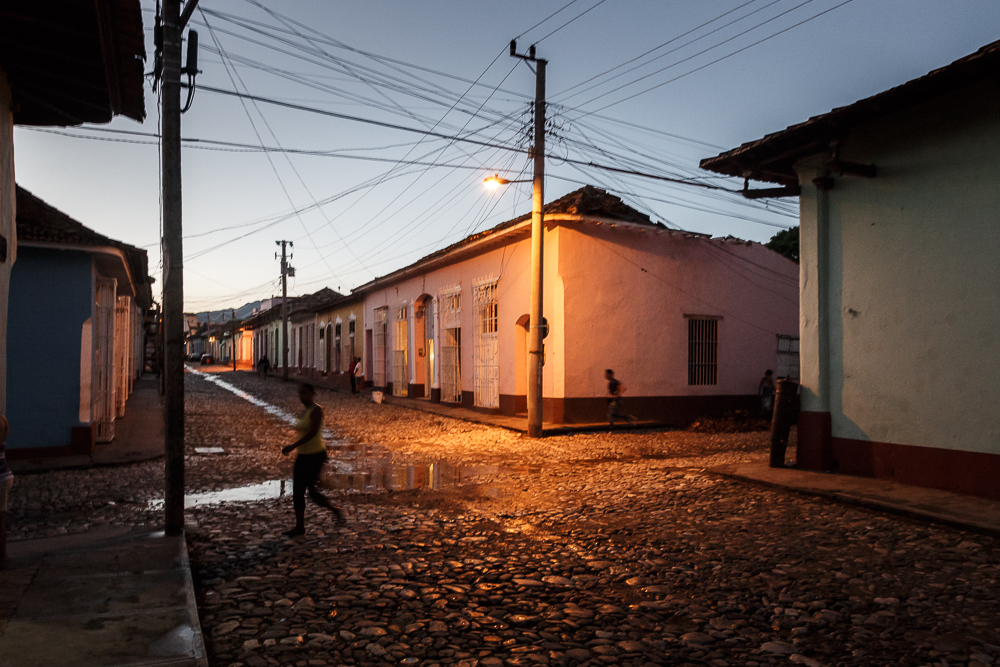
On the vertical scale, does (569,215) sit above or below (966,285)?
above

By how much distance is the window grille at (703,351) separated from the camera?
17.5 metres

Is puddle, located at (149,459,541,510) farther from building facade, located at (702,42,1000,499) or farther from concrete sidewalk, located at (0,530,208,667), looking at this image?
building facade, located at (702,42,1000,499)

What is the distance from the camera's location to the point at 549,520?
677cm

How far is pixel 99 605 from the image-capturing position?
13.8 ft

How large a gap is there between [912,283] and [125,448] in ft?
37.9

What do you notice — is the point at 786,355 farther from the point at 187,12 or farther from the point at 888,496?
the point at 187,12

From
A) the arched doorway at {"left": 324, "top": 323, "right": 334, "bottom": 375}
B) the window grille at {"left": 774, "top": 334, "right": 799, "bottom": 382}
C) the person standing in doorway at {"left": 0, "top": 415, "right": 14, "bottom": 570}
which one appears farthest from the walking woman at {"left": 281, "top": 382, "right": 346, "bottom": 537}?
the arched doorway at {"left": 324, "top": 323, "right": 334, "bottom": 375}

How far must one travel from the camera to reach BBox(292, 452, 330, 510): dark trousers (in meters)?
6.31

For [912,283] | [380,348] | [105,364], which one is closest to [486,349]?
[105,364]

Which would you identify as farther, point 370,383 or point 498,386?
point 370,383

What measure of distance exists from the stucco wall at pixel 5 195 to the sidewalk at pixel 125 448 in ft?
12.1

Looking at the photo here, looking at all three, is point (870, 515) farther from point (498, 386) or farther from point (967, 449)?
point (498, 386)

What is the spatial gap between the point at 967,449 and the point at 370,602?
20.6ft

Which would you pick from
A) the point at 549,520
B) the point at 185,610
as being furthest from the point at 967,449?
the point at 185,610
